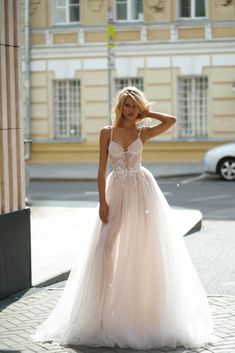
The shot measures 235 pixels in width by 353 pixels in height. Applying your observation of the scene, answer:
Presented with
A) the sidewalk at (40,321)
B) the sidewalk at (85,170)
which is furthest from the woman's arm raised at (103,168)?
the sidewalk at (85,170)

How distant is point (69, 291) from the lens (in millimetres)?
6234

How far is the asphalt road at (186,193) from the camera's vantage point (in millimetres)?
15095

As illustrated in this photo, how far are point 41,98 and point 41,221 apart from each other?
14.0 meters

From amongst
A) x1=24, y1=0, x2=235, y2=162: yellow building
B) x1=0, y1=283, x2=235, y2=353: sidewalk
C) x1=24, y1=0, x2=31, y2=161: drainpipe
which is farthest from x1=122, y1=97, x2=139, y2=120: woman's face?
x1=24, y1=0, x2=31, y2=161: drainpipe

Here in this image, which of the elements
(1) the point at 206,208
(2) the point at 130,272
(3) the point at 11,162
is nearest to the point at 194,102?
(1) the point at 206,208

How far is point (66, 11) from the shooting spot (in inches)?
1014

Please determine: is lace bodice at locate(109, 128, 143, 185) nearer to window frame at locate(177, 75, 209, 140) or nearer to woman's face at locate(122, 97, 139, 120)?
woman's face at locate(122, 97, 139, 120)

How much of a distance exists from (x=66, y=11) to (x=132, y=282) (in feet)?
67.9

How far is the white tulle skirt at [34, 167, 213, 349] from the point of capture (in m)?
5.88

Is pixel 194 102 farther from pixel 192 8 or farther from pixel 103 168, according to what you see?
pixel 103 168

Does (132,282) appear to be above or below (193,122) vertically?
below

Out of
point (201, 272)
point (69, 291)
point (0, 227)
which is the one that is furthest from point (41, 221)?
point (69, 291)

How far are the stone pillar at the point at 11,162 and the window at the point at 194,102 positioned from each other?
18.2 meters

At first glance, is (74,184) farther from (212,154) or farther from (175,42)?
(175,42)
